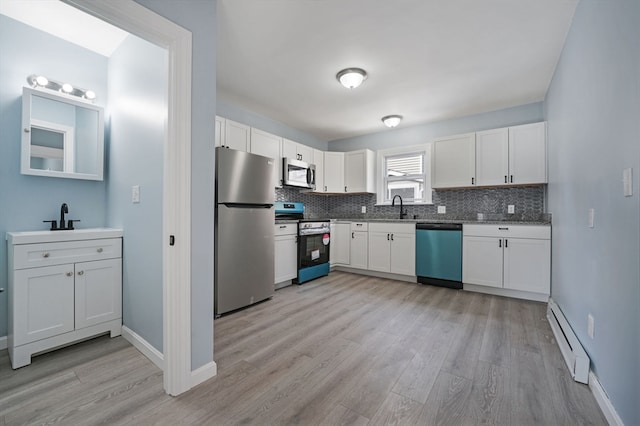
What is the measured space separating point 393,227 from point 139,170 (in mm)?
3239

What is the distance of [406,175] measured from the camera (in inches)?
180

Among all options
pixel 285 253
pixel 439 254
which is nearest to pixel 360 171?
pixel 439 254

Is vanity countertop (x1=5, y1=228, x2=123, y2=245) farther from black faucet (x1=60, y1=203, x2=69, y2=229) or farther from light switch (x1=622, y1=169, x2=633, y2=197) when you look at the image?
light switch (x1=622, y1=169, x2=633, y2=197)

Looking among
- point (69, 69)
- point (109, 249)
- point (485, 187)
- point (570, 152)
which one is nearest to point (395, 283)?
point (485, 187)

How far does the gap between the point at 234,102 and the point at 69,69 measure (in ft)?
5.58

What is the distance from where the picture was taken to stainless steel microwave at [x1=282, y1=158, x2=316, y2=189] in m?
3.90

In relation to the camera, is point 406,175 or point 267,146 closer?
point 267,146

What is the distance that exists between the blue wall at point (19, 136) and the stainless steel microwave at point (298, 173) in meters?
2.14

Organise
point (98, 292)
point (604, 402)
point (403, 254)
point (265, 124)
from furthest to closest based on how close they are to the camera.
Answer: point (265, 124) < point (403, 254) < point (98, 292) < point (604, 402)

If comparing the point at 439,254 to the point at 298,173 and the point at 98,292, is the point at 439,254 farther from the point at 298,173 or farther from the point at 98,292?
the point at 98,292

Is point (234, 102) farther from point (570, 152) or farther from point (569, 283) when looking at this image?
point (569, 283)

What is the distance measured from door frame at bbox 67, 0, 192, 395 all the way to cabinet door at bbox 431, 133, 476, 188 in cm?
349

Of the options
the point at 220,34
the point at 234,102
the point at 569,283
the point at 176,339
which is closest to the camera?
the point at 176,339

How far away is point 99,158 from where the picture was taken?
7.94 ft
